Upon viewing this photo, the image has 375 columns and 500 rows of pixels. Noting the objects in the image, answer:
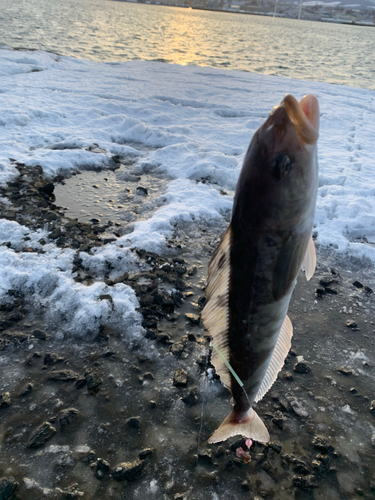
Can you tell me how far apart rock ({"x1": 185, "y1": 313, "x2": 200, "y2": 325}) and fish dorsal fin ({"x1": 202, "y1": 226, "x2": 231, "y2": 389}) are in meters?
1.73

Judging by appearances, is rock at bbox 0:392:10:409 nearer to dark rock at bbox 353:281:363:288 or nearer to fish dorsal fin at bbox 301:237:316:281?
fish dorsal fin at bbox 301:237:316:281

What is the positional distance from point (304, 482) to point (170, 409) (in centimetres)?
138

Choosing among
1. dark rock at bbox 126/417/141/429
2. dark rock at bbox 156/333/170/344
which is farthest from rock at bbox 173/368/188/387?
dark rock at bbox 126/417/141/429

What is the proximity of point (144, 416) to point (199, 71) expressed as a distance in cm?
2254

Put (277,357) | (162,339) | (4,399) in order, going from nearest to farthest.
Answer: (277,357) → (4,399) → (162,339)

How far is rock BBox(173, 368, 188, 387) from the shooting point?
3.49 metres

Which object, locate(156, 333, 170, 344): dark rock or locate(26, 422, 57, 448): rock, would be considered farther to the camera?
locate(156, 333, 170, 344): dark rock

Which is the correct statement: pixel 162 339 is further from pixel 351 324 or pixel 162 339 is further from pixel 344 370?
pixel 351 324

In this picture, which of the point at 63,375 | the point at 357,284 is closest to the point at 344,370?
the point at 357,284

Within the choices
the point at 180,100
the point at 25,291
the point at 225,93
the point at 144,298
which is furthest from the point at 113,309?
the point at 225,93

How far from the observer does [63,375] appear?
347 centimetres

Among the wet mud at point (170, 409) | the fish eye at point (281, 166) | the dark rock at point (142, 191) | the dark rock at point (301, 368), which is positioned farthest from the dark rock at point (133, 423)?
the dark rock at point (142, 191)

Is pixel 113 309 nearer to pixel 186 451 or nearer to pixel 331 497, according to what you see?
pixel 186 451

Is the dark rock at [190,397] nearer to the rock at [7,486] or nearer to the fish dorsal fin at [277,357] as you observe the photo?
the fish dorsal fin at [277,357]
